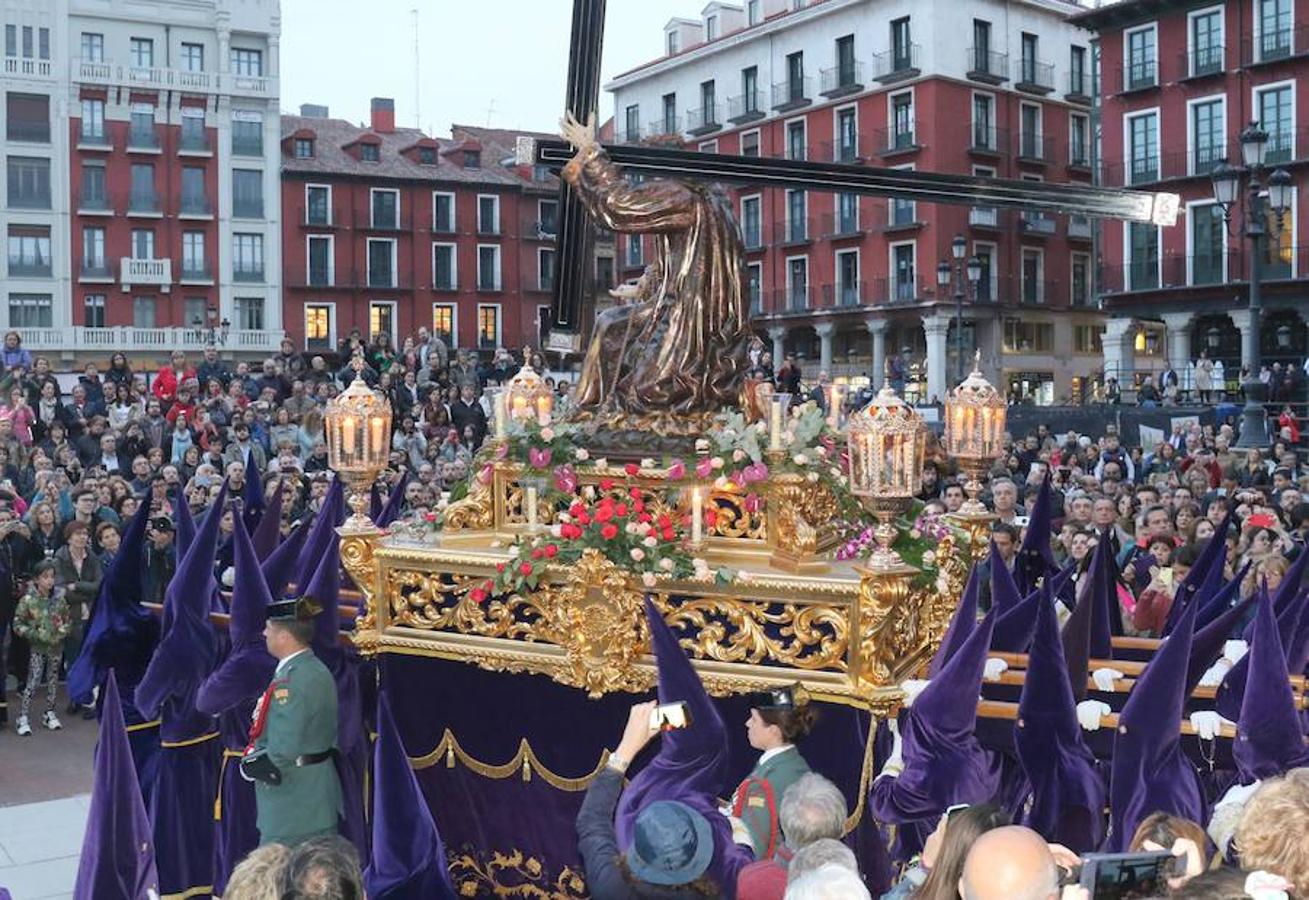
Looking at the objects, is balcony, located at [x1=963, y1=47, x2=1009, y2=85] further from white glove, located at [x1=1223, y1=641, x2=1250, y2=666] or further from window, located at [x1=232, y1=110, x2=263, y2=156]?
white glove, located at [x1=1223, y1=641, x2=1250, y2=666]

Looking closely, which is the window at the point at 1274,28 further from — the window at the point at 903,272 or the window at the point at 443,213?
the window at the point at 443,213

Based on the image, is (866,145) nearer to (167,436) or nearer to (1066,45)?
(1066,45)

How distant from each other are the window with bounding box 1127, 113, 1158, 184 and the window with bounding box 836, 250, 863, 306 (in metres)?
9.07

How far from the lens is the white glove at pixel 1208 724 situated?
17.3 feet

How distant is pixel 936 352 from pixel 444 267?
21542 millimetres

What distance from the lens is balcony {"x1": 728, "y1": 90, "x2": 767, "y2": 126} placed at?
44.2 m

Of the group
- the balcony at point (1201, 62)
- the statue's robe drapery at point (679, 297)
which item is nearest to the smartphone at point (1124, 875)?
the statue's robe drapery at point (679, 297)

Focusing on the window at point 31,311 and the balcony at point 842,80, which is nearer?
the balcony at point 842,80

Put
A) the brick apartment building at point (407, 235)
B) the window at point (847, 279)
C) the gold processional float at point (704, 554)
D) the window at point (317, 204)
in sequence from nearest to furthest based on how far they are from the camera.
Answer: the gold processional float at point (704, 554)
the window at point (847, 279)
the window at point (317, 204)
the brick apartment building at point (407, 235)

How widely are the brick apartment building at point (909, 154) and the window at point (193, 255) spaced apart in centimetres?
1464

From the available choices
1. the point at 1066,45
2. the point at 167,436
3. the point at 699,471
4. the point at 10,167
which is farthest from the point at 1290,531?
the point at 10,167

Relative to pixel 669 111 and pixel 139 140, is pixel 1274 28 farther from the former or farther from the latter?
pixel 139 140

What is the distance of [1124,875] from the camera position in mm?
3365

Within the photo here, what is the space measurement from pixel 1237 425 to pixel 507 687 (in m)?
15.8
